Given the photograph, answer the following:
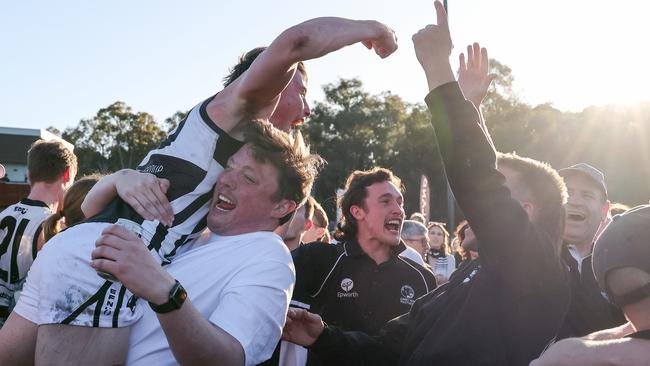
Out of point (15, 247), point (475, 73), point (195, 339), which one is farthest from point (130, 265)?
point (15, 247)

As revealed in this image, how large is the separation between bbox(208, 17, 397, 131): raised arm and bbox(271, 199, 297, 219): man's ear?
37 cm

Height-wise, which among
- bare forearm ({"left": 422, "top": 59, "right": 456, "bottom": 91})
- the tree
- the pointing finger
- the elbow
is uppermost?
the pointing finger

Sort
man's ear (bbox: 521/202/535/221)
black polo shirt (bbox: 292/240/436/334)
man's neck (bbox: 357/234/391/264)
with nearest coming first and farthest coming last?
1. man's ear (bbox: 521/202/535/221)
2. black polo shirt (bbox: 292/240/436/334)
3. man's neck (bbox: 357/234/391/264)

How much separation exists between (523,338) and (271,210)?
108cm

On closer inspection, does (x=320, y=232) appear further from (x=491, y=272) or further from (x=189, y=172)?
(x=491, y=272)

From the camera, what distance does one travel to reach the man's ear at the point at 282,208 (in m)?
2.71

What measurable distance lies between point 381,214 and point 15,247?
2716 mm

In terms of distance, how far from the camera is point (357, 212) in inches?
203

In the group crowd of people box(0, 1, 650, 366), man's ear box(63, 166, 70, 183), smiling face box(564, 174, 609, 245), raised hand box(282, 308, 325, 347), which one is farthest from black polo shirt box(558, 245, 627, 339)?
man's ear box(63, 166, 70, 183)

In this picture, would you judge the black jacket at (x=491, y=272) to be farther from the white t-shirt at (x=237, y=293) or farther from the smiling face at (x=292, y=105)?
the smiling face at (x=292, y=105)

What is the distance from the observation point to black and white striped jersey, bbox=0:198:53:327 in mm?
4891

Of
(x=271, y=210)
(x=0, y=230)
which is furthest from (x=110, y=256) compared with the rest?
(x=0, y=230)

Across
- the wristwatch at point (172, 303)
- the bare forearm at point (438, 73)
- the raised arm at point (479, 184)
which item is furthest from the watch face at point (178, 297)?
the bare forearm at point (438, 73)

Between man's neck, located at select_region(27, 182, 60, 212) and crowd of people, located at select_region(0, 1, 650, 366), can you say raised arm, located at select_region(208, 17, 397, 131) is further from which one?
man's neck, located at select_region(27, 182, 60, 212)
